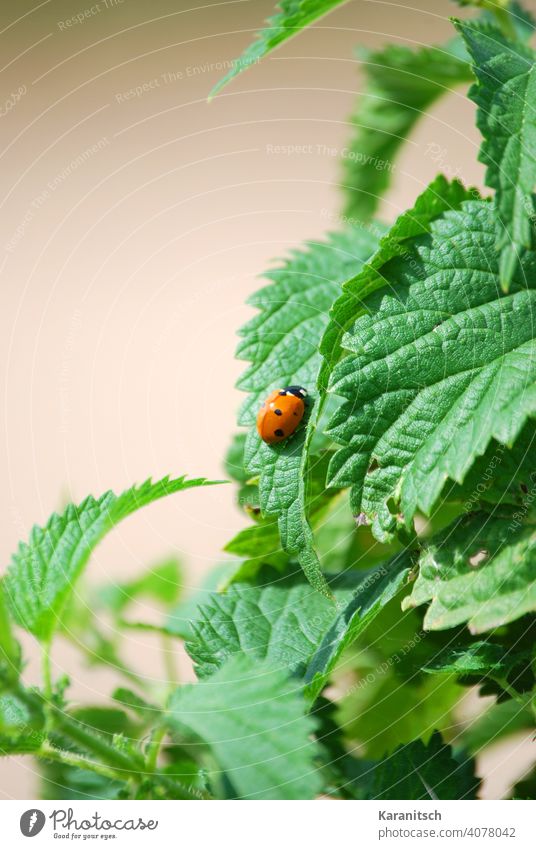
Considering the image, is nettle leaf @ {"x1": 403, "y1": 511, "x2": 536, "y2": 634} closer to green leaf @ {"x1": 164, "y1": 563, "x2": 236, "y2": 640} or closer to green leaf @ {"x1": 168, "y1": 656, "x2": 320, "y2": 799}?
green leaf @ {"x1": 168, "y1": 656, "x2": 320, "y2": 799}

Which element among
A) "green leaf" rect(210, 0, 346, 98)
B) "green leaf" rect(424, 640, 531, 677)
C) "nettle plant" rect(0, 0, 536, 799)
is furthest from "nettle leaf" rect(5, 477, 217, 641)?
"green leaf" rect(210, 0, 346, 98)

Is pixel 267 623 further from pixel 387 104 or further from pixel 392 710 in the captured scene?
pixel 387 104

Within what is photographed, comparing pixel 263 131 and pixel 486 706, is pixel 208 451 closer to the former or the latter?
pixel 486 706

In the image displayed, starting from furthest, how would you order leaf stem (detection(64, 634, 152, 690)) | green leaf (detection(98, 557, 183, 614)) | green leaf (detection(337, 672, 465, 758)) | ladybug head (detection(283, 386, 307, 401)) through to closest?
1. green leaf (detection(98, 557, 183, 614))
2. leaf stem (detection(64, 634, 152, 690))
3. green leaf (detection(337, 672, 465, 758))
4. ladybug head (detection(283, 386, 307, 401))

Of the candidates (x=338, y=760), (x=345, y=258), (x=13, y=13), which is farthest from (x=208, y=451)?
(x=13, y=13)

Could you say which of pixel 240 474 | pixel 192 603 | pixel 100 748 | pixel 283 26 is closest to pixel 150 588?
pixel 192 603

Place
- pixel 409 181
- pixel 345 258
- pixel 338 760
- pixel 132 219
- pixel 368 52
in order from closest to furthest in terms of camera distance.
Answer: pixel 338 760, pixel 345 258, pixel 368 52, pixel 132 219, pixel 409 181
